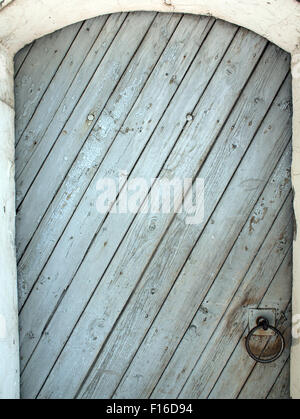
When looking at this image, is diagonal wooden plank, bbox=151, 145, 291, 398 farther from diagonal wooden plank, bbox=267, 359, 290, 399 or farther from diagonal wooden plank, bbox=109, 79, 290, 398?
diagonal wooden plank, bbox=267, 359, 290, 399

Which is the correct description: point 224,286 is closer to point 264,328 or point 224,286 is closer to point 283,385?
point 264,328

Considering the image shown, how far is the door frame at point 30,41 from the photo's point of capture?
1480 mm

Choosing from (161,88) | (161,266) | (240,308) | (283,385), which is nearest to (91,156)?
(161,88)

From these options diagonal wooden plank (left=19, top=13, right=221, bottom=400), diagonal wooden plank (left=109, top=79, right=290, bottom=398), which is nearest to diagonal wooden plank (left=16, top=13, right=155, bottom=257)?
diagonal wooden plank (left=19, top=13, right=221, bottom=400)

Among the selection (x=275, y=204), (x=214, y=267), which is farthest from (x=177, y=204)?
(x=275, y=204)

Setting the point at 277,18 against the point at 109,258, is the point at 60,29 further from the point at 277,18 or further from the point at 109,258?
the point at 109,258

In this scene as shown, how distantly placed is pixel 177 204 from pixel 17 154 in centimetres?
75

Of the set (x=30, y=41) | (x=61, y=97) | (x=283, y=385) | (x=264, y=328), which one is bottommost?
(x=283, y=385)

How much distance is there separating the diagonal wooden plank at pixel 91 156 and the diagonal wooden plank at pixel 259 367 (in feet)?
2.93

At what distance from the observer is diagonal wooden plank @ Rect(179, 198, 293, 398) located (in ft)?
5.35

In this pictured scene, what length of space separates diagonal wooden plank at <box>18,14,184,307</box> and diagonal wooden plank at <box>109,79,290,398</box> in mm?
543

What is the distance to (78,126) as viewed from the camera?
5.53 ft

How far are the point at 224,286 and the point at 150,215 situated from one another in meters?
0.44

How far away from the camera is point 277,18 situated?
1.42 metres
